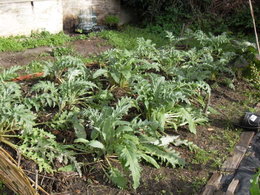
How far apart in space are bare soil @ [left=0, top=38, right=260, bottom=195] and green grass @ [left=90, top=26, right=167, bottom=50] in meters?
3.25

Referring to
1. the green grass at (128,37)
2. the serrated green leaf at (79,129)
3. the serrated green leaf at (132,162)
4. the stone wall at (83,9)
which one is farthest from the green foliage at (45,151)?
the stone wall at (83,9)

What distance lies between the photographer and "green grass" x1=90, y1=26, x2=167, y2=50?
7.98 meters

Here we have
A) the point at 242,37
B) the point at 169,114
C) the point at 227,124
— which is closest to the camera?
the point at 169,114

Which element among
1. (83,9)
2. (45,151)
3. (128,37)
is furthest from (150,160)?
(83,9)

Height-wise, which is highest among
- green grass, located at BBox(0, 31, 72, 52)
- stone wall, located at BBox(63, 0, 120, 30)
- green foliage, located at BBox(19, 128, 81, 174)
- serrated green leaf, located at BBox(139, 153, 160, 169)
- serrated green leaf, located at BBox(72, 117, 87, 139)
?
stone wall, located at BBox(63, 0, 120, 30)

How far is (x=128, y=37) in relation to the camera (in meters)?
8.60

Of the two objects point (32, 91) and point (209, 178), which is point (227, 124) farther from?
point (32, 91)

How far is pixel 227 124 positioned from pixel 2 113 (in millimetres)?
2670

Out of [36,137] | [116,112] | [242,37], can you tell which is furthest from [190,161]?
[242,37]

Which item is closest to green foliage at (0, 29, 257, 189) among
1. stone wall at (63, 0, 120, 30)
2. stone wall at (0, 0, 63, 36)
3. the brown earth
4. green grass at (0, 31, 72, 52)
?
the brown earth

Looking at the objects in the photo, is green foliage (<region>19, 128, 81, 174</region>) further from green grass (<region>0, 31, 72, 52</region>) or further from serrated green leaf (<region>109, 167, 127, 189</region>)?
green grass (<region>0, 31, 72, 52</region>)

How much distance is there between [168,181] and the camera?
132 inches

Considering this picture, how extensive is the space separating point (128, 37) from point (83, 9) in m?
1.59

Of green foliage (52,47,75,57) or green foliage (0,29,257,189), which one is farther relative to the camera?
green foliage (52,47,75,57)
